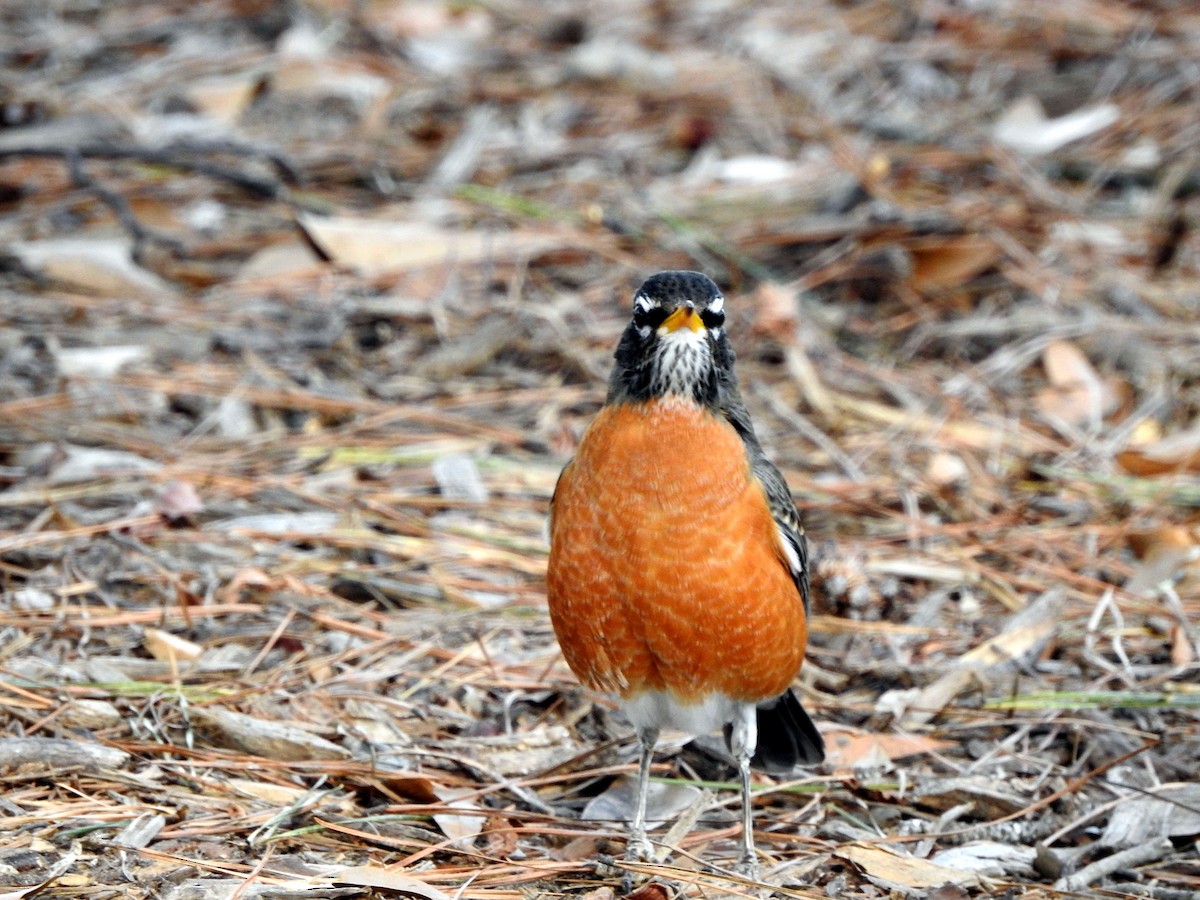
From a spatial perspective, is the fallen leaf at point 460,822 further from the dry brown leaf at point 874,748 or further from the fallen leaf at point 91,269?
the fallen leaf at point 91,269

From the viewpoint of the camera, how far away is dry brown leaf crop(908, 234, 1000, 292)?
27.1 ft

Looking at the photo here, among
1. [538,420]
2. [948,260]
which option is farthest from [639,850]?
[948,260]

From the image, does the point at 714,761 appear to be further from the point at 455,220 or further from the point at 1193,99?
the point at 1193,99

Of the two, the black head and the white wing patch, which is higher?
the black head

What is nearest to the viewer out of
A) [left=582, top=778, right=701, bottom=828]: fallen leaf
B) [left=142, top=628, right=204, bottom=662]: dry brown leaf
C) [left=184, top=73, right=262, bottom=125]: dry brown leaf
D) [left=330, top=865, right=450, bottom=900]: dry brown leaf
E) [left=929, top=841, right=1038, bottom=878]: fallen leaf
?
[left=330, top=865, right=450, bottom=900]: dry brown leaf

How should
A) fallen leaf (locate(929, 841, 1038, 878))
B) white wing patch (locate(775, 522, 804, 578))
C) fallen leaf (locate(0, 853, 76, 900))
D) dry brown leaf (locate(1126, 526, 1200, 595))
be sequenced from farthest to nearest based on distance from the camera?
dry brown leaf (locate(1126, 526, 1200, 595)) → white wing patch (locate(775, 522, 804, 578)) → fallen leaf (locate(929, 841, 1038, 878)) → fallen leaf (locate(0, 853, 76, 900))

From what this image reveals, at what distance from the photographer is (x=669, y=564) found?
422cm

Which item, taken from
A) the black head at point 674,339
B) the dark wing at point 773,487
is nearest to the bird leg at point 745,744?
the dark wing at point 773,487

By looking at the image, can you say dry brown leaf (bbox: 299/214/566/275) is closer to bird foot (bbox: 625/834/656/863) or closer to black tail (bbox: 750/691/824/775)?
black tail (bbox: 750/691/824/775)

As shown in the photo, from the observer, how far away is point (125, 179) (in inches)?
332

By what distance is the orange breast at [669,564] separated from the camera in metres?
4.23

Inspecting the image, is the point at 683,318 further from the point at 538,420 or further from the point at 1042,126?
the point at 1042,126

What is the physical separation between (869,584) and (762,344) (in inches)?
88.4

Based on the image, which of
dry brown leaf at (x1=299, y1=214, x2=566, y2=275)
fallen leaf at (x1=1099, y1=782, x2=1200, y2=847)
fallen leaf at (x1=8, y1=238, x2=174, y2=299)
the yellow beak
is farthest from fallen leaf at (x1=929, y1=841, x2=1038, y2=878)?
fallen leaf at (x1=8, y1=238, x2=174, y2=299)
